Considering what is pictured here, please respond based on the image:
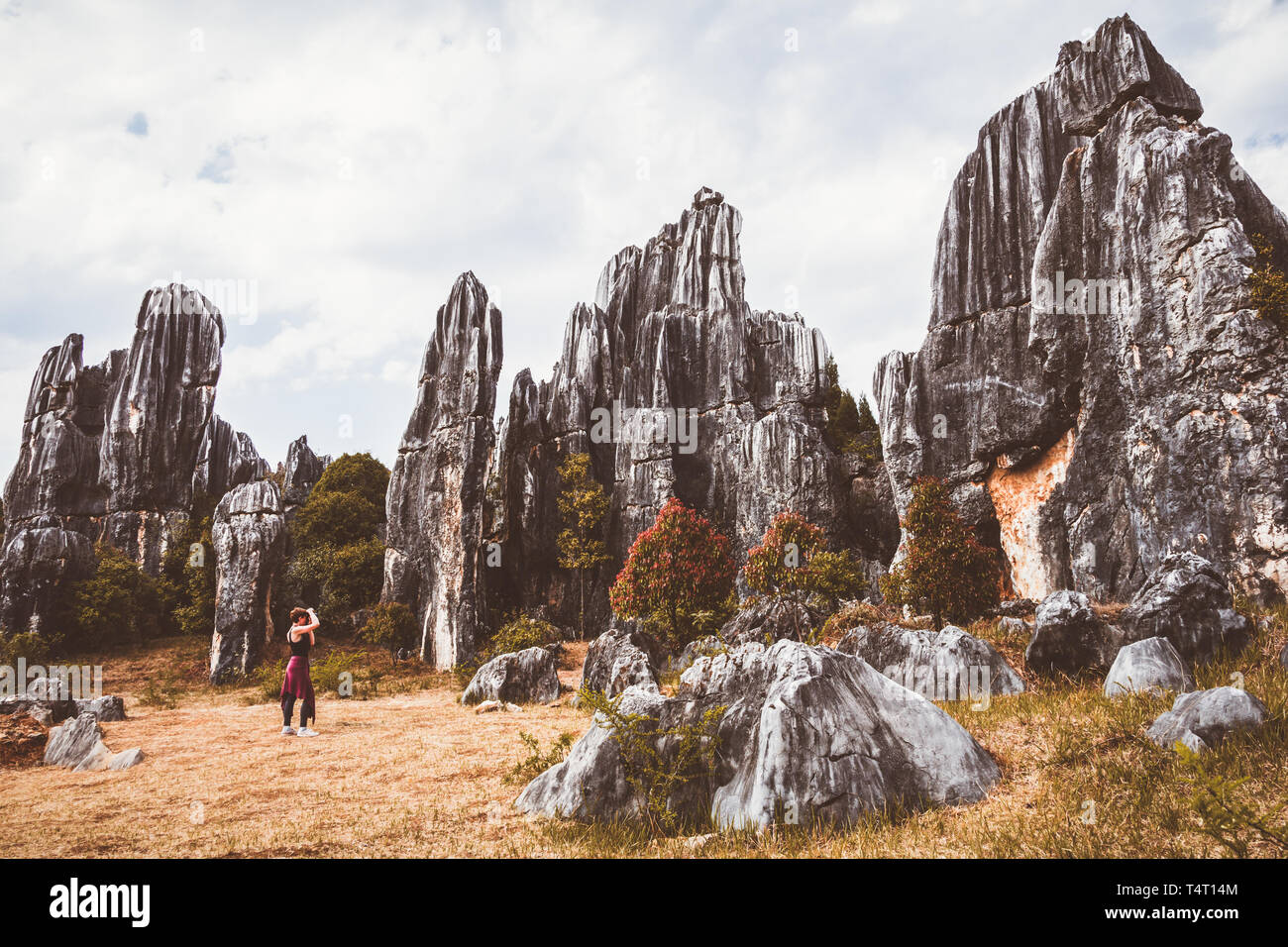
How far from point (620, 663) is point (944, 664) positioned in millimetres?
7376

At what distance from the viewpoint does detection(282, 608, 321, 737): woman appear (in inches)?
458

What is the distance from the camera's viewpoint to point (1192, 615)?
32.8ft

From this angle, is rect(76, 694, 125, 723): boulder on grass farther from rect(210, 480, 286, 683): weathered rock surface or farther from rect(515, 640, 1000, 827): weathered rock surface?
rect(515, 640, 1000, 827): weathered rock surface

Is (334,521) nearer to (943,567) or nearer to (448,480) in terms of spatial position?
(448,480)

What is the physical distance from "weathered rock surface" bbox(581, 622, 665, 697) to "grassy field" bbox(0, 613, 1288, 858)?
3.93 metres

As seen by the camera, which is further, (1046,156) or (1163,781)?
(1046,156)

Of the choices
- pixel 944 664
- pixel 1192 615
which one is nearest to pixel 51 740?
pixel 944 664

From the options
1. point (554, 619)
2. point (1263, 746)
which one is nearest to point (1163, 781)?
point (1263, 746)

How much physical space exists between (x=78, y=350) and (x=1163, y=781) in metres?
46.3

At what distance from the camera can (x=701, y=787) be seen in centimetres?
591

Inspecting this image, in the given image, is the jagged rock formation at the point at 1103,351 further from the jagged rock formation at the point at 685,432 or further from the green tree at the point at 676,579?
the green tree at the point at 676,579
